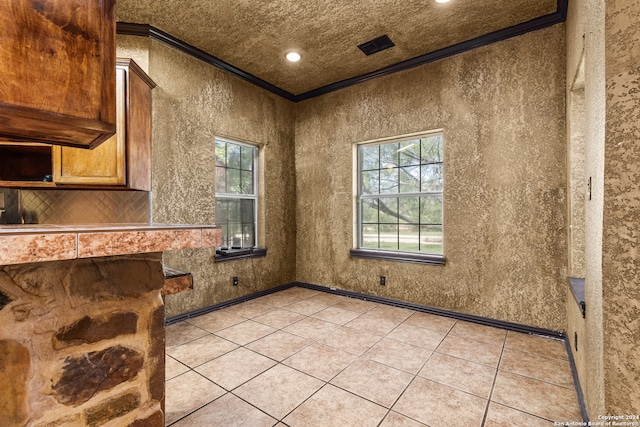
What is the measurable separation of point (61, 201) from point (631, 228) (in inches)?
148

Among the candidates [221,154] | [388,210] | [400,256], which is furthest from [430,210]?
[221,154]

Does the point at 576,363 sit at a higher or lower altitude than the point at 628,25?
lower

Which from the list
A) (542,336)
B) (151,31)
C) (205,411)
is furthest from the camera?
(151,31)

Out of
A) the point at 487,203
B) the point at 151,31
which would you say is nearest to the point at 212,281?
the point at 151,31

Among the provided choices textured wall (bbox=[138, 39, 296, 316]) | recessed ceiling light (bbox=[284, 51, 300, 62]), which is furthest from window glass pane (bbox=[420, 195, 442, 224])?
recessed ceiling light (bbox=[284, 51, 300, 62])

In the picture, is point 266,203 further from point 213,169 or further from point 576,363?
point 576,363

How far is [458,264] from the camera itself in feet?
9.95

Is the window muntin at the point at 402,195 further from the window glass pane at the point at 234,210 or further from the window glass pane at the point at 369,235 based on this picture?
the window glass pane at the point at 234,210

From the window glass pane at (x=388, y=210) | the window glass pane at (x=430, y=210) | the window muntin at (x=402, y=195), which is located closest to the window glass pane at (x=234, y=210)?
the window muntin at (x=402, y=195)

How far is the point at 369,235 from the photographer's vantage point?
12.7ft

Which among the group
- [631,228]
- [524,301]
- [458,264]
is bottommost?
[524,301]

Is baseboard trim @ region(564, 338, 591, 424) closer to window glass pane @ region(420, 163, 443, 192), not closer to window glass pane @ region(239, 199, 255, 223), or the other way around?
window glass pane @ region(420, 163, 443, 192)

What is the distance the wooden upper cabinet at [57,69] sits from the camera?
849 mm

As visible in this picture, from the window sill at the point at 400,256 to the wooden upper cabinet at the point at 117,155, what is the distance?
262 cm
